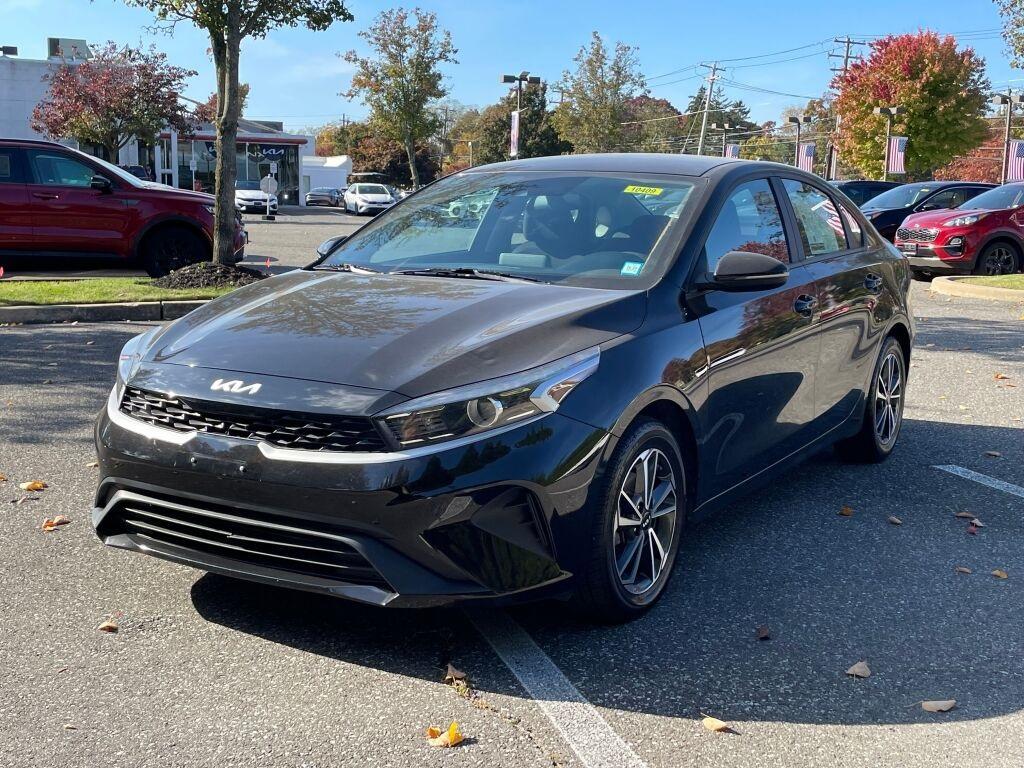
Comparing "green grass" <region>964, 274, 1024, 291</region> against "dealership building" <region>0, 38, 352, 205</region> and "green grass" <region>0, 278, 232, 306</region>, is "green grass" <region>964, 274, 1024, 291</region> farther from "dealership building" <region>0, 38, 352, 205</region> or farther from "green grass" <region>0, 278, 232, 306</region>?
"dealership building" <region>0, 38, 352, 205</region>

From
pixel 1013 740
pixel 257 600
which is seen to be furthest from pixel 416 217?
pixel 1013 740

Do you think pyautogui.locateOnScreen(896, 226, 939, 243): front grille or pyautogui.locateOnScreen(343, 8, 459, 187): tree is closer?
pyautogui.locateOnScreen(896, 226, 939, 243): front grille

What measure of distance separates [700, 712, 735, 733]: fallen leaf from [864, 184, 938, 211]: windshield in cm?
1889

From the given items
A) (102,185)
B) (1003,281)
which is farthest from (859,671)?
(1003,281)

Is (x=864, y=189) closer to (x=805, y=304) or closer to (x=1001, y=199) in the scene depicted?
(x=1001, y=199)

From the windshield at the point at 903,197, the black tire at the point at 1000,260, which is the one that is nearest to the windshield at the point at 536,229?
the black tire at the point at 1000,260

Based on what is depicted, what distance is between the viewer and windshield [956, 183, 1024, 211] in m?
17.4

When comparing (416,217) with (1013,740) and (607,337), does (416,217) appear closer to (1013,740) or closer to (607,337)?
(607,337)

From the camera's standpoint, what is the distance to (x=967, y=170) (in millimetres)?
62875

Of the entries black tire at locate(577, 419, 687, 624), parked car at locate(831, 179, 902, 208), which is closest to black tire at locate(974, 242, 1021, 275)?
parked car at locate(831, 179, 902, 208)

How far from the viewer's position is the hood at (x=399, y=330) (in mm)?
3486

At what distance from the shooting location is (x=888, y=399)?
6.19 meters

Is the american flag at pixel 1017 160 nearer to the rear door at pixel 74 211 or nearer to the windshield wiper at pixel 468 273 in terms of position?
the rear door at pixel 74 211

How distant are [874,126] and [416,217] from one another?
4476cm
